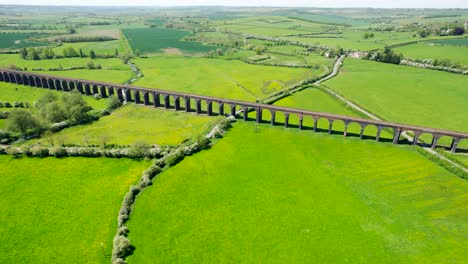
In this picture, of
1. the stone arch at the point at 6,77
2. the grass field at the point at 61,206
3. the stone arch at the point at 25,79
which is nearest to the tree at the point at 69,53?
the stone arch at the point at 6,77

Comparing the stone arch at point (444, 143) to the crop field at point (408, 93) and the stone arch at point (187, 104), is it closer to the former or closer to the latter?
the crop field at point (408, 93)

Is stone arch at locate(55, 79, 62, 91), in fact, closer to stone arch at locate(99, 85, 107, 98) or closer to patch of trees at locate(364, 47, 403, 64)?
stone arch at locate(99, 85, 107, 98)

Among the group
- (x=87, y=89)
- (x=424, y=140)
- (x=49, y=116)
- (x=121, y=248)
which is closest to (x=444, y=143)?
(x=424, y=140)

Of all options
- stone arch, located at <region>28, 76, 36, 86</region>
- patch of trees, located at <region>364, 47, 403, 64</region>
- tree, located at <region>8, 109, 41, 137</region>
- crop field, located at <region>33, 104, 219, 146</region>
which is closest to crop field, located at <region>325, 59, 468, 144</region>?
patch of trees, located at <region>364, 47, 403, 64</region>

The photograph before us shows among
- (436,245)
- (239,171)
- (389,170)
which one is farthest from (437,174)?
(239,171)

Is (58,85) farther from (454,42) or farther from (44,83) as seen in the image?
(454,42)

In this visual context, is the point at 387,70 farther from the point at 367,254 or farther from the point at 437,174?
the point at 367,254
